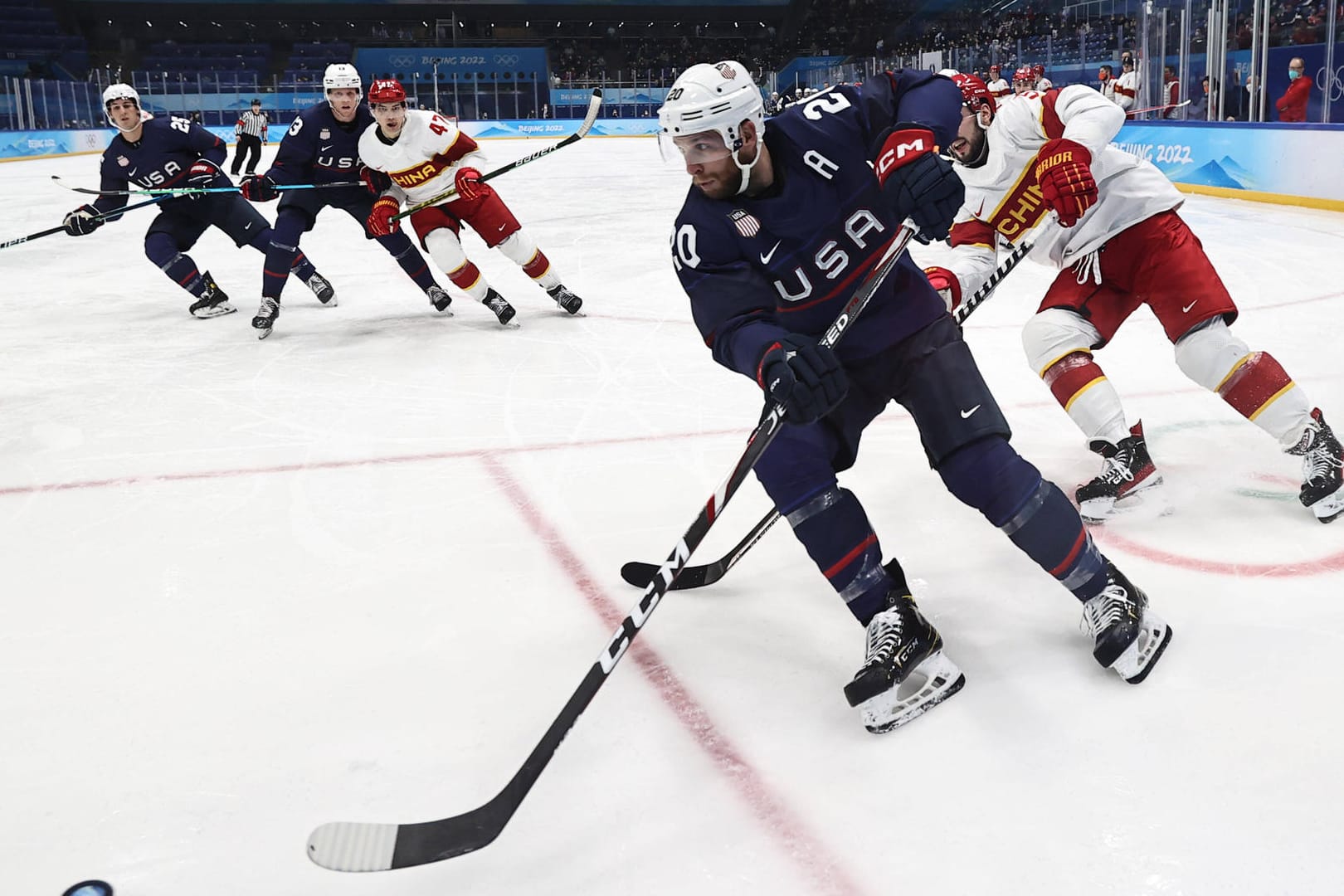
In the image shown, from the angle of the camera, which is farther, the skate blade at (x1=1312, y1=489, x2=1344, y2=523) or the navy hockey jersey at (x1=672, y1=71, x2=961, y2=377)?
the skate blade at (x1=1312, y1=489, x2=1344, y2=523)

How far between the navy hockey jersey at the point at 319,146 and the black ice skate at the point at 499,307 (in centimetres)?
100

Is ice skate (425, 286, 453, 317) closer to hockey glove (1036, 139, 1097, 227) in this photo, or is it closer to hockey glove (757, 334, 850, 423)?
hockey glove (1036, 139, 1097, 227)

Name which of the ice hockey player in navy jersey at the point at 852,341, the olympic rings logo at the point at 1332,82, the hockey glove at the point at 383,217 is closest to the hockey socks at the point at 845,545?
the ice hockey player in navy jersey at the point at 852,341

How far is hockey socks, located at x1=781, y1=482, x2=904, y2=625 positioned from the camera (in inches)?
67.6

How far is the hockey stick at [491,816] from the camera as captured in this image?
1330mm

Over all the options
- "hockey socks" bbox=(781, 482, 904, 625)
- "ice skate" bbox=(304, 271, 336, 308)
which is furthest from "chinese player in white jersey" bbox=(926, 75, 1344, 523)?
"ice skate" bbox=(304, 271, 336, 308)

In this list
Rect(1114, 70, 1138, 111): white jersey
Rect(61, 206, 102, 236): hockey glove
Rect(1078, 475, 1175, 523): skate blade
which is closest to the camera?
Rect(1078, 475, 1175, 523): skate blade

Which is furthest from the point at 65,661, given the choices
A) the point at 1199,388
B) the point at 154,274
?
the point at 154,274

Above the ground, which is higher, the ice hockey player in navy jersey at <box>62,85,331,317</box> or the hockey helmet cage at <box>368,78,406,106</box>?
the hockey helmet cage at <box>368,78,406,106</box>

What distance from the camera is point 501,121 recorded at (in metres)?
21.8

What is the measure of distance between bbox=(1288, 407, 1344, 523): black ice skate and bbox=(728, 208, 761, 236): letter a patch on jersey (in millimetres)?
1392

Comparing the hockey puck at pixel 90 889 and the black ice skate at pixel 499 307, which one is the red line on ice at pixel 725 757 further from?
the black ice skate at pixel 499 307

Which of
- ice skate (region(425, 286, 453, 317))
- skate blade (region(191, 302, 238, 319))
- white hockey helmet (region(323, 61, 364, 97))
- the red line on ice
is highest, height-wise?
white hockey helmet (region(323, 61, 364, 97))

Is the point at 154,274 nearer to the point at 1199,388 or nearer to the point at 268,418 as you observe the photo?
the point at 268,418
